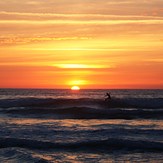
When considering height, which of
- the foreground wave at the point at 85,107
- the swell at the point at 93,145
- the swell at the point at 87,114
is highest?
the foreground wave at the point at 85,107

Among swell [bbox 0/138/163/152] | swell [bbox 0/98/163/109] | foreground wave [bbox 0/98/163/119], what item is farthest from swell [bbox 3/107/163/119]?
swell [bbox 0/138/163/152]

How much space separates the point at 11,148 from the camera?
18406 millimetres

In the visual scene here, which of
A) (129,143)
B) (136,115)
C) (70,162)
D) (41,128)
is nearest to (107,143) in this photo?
(129,143)

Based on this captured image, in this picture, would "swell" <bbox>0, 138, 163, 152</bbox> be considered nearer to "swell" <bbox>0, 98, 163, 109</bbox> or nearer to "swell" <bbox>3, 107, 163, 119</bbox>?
"swell" <bbox>3, 107, 163, 119</bbox>

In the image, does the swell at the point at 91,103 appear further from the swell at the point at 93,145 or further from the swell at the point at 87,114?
the swell at the point at 93,145

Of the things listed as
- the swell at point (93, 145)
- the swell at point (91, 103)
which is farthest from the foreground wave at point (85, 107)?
the swell at point (93, 145)

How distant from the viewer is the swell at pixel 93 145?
1886 centimetres

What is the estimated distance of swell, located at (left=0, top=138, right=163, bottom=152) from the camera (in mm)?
18859

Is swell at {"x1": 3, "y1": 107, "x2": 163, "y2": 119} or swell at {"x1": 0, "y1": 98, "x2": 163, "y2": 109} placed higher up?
swell at {"x1": 0, "y1": 98, "x2": 163, "y2": 109}

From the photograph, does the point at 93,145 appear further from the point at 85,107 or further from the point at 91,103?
the point at 91,103

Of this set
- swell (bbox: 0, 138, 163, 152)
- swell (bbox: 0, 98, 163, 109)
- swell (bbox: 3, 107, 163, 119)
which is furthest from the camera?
swell (bbox: 0, 98, 163, 109)

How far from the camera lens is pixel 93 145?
19.4m

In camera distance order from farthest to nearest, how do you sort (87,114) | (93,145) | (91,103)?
(91,103) → (87,114) → (93,145)

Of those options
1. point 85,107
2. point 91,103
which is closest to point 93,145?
point 85,107
